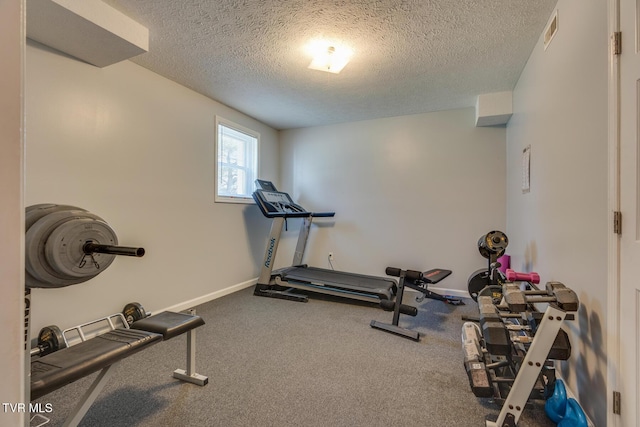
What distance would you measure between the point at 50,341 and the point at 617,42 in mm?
3611

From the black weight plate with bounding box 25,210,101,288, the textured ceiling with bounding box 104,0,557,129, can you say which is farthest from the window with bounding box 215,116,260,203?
the black weight plate with bounding box 25,210,101,288

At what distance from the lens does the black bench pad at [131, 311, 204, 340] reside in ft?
5.21

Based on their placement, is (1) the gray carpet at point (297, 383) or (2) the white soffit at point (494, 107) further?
(2) the white soffit at point (494, 107)

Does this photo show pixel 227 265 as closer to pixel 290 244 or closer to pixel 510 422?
pixel 290 244

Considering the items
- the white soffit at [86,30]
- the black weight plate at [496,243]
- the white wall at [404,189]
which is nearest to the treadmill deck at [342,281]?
the white wall at [404,189]

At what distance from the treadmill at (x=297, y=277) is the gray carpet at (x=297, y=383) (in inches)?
21.8

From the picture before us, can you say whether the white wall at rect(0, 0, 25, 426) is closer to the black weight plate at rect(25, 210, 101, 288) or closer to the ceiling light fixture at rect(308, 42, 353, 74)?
the black weight plate at rect(25, 210, 101, 288)

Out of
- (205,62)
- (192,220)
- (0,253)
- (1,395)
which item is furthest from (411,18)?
(192,220)

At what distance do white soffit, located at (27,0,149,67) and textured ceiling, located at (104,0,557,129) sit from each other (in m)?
0.09

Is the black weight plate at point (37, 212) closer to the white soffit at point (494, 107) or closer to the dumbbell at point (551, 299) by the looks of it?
the dumbbell at point (551, 299)

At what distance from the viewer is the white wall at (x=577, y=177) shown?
4.34 ft

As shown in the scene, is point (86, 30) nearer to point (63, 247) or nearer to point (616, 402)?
point (63, 247)

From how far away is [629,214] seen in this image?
3.75ft

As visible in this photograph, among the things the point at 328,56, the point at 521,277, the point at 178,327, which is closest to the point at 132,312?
the point at 178,327
